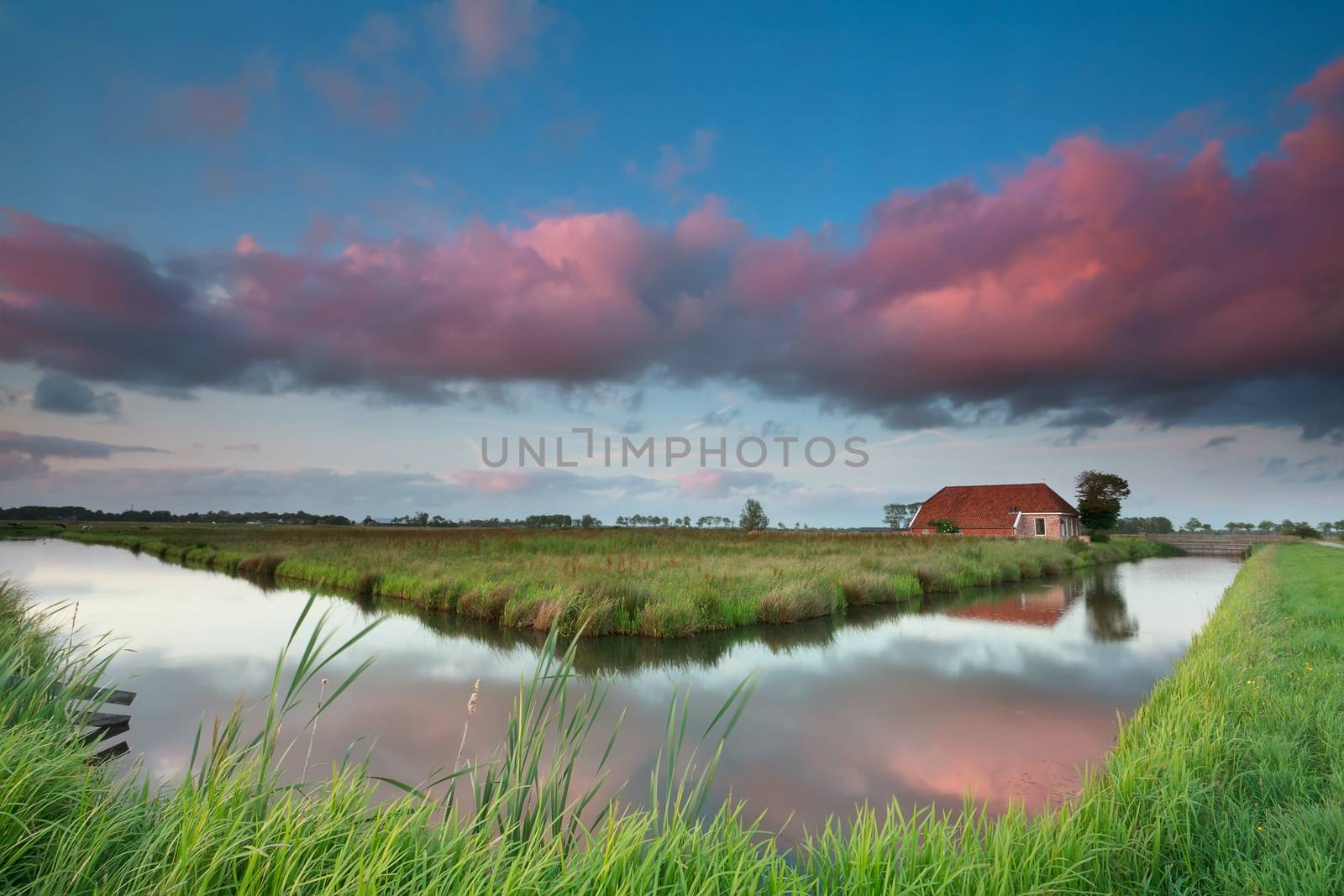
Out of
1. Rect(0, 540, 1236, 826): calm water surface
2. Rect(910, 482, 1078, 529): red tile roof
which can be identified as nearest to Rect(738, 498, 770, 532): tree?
Rect(910, 482, 1078, 529): red tile roof

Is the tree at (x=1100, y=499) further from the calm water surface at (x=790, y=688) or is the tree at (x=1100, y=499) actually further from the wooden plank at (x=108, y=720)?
the wooden plank at (x=108, y=720)

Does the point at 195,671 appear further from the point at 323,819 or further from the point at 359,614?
the point at 323,819

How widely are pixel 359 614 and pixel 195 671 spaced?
453 centimetres

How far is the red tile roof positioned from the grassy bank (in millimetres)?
13966

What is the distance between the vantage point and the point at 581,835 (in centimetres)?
367

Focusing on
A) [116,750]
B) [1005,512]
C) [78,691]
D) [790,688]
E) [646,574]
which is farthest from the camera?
[1005,512]

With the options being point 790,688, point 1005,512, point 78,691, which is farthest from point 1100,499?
point 78,691

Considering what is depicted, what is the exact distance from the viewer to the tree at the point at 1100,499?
44500mm

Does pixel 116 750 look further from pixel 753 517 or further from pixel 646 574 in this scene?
pixel 753 517

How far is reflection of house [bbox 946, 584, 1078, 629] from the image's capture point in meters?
13.1

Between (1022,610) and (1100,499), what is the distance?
123 ft

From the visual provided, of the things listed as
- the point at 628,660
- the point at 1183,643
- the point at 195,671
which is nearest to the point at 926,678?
the point at 628,660

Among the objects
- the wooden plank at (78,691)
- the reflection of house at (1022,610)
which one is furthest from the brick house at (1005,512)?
the wooden plank at (78,691)

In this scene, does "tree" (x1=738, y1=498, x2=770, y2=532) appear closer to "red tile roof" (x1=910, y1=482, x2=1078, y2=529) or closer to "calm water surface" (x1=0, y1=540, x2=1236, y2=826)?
"red tile roof" (x1=910, y1=482, x2=1078, y2=529)
